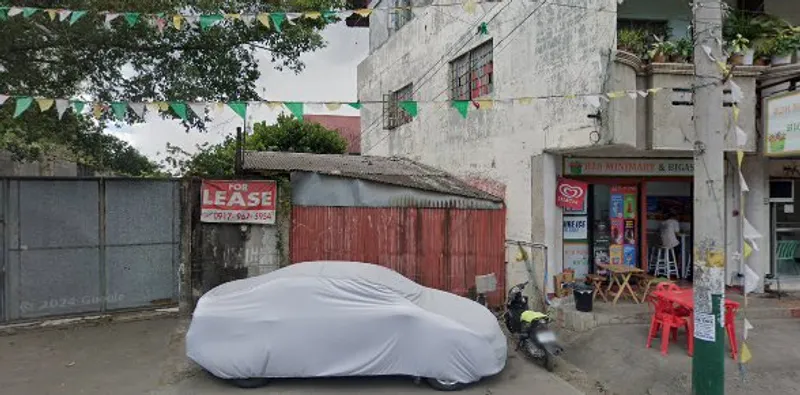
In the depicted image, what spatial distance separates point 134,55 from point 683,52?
9456mm

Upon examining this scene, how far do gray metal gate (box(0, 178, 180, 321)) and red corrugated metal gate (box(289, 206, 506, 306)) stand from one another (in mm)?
2387

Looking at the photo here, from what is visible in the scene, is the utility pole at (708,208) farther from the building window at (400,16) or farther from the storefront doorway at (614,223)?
the building window at (400,16)

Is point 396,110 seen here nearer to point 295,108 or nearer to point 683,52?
point 683,52

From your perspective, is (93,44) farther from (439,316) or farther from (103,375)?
(439,316)

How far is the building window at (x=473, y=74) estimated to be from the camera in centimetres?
1126

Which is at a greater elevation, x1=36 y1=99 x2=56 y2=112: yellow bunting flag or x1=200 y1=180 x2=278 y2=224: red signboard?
x1=36 y1=99 x2=56 y2=112: yellow bunting flag

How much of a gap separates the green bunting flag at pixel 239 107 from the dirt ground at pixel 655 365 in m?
5.41

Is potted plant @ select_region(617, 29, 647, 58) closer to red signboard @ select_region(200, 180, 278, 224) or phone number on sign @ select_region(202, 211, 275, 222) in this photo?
red signboard @ select_region(200, 180, 278, 224)

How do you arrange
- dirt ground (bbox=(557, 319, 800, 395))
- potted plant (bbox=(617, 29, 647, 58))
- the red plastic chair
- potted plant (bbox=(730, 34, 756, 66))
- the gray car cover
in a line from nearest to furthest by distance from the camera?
the gray car cover < dirt ground (bbox=(557, 319, 800, 395)) < the red plastic chair < potted plant (bbox=(617, 29, 647, 58)) < potted plant (bbox=(730, 34, 756, 66))

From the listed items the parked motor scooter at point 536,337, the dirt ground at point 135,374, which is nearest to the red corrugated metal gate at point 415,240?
the parked motor scooter at point 536,337

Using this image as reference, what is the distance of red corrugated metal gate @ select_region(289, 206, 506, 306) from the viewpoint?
926 cm

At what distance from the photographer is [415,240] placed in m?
9.55

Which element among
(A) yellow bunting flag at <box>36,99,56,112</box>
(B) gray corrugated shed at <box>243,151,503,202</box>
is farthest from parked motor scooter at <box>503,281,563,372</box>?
(A) yellow bunting flag at <box>36,99,56,112</box>

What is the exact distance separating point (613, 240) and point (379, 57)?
36.1 ft
